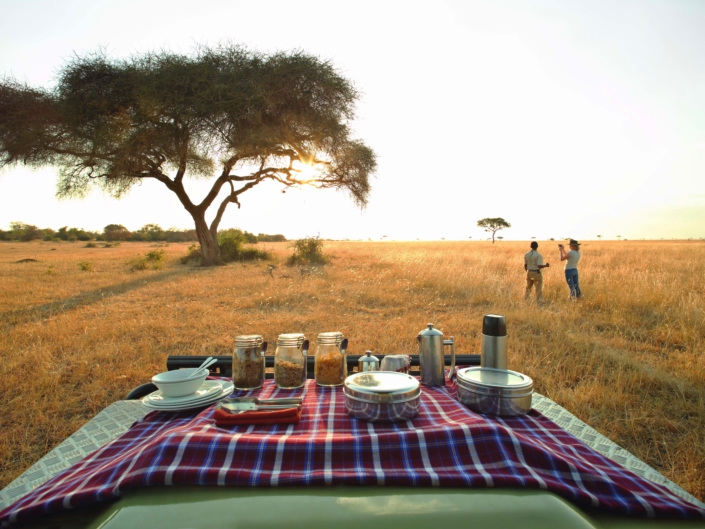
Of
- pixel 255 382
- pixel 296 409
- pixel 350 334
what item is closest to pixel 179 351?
pixel 350 334

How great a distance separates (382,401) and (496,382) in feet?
1.52

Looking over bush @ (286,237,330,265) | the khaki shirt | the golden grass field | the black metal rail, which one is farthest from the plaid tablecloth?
bush @ (286,237,330,265)

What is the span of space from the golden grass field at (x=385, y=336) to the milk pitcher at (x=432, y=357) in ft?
5.88

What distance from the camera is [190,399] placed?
5.27 feet

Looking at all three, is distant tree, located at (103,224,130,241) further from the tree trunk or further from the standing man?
the standing man

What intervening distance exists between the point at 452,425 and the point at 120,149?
14722 millimetres

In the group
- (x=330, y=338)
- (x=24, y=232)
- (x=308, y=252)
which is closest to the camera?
(x=330, y=338)

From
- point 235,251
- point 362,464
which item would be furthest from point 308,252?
point 362,464

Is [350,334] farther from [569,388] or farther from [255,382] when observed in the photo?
[255,382]

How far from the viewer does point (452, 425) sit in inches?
51.4

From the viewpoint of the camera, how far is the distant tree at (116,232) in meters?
61.0

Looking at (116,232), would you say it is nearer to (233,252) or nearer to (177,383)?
(233,252)

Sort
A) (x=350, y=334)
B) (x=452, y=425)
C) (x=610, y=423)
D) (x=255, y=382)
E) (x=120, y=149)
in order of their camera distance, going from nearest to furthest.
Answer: (x=452, y=425) < (x=255, y=382) < (x=610, y=423) < (x=350, y=334) < (x=120, y=149)

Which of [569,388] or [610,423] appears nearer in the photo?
[610,423]
